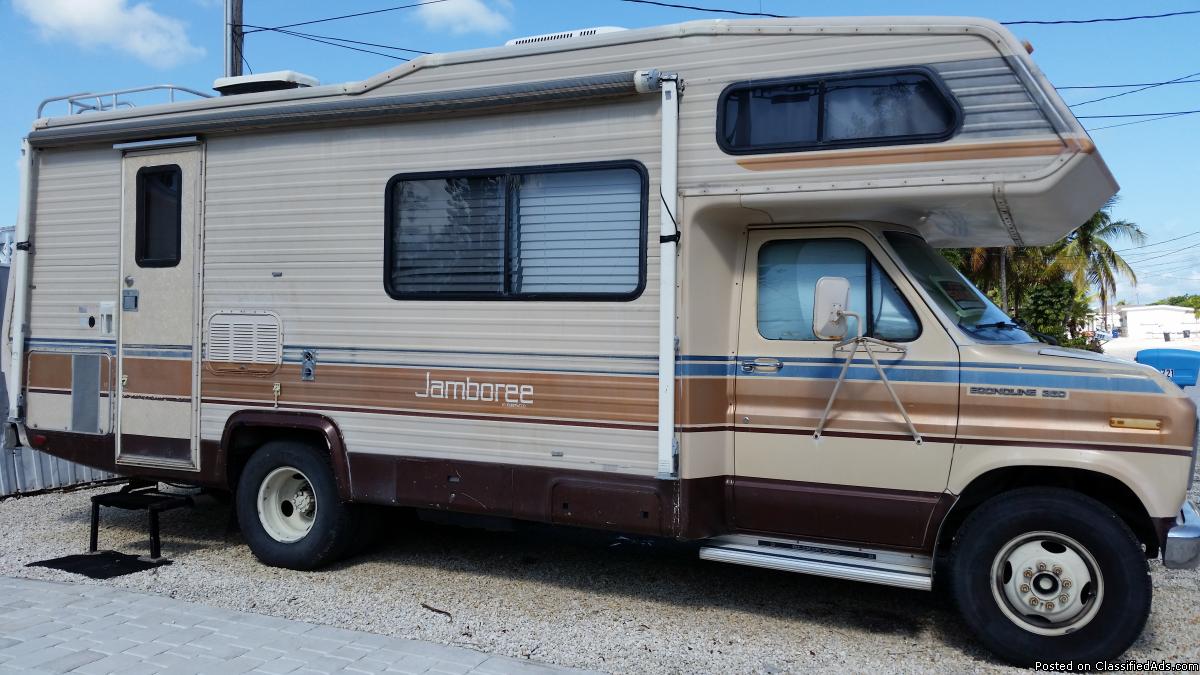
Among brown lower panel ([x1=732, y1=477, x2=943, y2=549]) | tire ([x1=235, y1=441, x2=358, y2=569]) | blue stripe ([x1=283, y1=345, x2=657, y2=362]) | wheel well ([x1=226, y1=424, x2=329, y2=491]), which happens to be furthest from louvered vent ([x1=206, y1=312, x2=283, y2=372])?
brown lower panel ([x1=732, y1=477, x2=943, y2=549])

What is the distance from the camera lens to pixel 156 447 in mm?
6684

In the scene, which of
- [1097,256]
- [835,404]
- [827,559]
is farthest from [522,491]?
[1097,256]

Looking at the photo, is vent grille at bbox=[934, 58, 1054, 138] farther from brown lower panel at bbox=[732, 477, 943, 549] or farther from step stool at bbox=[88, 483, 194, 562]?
step stool at bbox=[88, 483, 194, 562]

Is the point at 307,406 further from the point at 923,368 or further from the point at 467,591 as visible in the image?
the point at 923,368

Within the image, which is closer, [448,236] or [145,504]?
[448,236]

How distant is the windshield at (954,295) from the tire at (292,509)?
3.90m

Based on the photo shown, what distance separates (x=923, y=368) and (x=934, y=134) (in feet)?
3.98

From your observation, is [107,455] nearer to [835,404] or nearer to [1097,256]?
[835,404]

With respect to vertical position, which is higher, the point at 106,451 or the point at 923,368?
the point at 923,368

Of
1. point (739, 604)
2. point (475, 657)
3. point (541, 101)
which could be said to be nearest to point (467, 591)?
point (475, 657)

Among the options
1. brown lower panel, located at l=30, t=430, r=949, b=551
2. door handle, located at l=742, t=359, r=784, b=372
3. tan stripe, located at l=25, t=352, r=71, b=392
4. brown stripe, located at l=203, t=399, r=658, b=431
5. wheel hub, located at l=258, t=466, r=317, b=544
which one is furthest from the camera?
tan stripe, located at l=25, t=352, r=71, b=392

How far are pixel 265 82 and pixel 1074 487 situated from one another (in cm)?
578

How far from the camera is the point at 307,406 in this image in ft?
20.5

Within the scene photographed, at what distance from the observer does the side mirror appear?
190 inches
